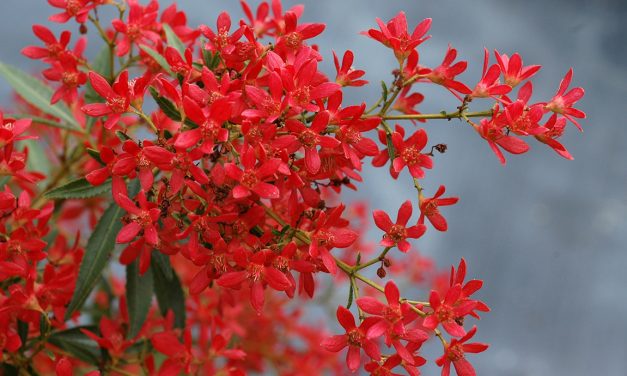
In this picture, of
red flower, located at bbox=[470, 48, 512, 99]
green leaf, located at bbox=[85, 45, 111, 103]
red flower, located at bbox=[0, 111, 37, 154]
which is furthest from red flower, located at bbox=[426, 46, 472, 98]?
green leaf, located at bbox=[85, 45, 111, 103]

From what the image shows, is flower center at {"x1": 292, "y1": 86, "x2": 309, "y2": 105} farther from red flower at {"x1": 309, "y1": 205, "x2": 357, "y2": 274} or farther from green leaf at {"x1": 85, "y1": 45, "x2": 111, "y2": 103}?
green leaf at {"x1": 85, "y1": 45, "x2": 111, "y2": 103}

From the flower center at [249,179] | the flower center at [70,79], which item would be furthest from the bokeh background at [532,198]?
the flower center at [249,179]

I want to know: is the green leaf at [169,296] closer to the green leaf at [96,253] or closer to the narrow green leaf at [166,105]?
the green leaf at [96,253]

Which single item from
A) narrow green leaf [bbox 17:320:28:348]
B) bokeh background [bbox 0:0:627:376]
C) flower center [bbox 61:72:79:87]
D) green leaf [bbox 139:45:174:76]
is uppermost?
bokeh background [bbox 0:0:627:376]

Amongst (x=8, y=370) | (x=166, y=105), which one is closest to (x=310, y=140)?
(x=166, y=105)

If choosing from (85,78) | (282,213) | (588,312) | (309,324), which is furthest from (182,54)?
(588,312)

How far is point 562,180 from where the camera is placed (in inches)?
104

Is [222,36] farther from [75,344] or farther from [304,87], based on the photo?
[75,344]

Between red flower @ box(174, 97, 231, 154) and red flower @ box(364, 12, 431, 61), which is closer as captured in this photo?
red flower @ box(174, 97, 231, 154)

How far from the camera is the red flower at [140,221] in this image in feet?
3.02

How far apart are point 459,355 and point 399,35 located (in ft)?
1.50

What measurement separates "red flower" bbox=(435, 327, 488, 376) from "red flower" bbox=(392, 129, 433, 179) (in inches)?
9.3

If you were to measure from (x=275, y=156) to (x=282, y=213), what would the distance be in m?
0.19

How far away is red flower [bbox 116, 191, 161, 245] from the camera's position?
3.02ft
